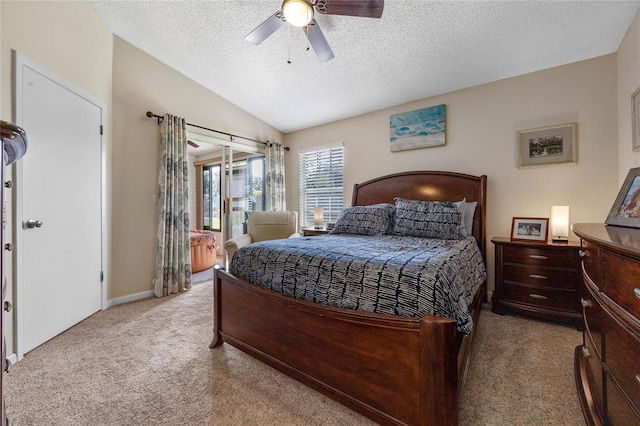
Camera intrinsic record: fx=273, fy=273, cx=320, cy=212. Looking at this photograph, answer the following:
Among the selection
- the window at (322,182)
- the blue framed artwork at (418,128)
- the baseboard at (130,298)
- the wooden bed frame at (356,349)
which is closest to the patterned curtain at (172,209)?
the baseboard at (130,298)

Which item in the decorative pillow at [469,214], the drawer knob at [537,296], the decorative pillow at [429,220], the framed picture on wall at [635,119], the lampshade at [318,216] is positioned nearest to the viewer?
the framed picture on wall at [635,119]

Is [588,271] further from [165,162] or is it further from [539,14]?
[165,162]

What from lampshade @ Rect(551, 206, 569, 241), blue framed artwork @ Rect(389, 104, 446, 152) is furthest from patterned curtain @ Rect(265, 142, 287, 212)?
lampshade @ Rect(551, 206, 569, 241)

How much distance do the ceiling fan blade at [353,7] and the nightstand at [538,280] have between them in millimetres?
2356

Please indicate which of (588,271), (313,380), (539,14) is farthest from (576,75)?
(313,380)

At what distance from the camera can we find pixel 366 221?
306cm

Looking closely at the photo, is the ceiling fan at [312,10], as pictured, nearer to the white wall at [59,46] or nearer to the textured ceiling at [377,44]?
the textured ceiling at [377,44]

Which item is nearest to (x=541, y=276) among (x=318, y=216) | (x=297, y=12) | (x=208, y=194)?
(x=318, y=216)

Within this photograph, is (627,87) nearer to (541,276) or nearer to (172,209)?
(541,276)

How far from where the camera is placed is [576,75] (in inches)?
106

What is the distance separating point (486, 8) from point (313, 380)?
302cm

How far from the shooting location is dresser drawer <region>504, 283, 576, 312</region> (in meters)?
2.43

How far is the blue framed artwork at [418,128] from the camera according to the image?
346cm

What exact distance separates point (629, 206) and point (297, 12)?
241 centimetres
